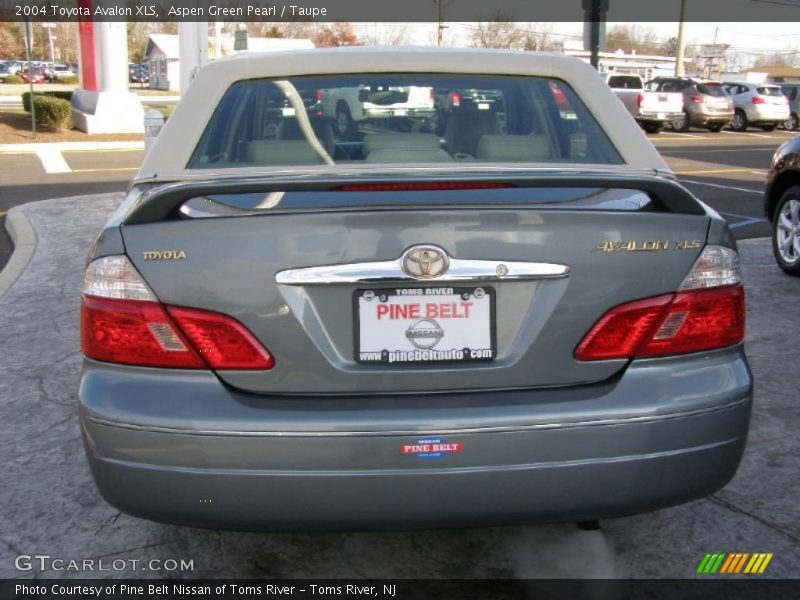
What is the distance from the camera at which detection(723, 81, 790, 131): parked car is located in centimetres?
3222

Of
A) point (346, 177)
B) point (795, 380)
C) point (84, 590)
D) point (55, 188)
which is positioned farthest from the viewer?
point (55, 188)

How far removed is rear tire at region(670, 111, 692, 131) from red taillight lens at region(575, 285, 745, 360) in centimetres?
2998

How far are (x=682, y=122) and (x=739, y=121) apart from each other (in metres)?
3.31

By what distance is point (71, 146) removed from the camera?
20641mm

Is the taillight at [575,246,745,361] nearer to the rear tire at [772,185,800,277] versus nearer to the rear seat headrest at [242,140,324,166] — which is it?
the rear seat headrest at [242,140,324,166]

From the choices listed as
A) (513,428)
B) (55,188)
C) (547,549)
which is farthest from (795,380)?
(55,188)

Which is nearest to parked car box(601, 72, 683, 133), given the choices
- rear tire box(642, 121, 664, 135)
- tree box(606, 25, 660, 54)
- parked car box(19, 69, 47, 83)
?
rear tire box(642, 121, 664, 135)

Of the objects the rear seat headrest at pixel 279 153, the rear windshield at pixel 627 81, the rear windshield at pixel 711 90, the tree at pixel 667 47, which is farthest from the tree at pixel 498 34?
the rear seat headrest at pixel 279 153

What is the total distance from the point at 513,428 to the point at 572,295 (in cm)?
39

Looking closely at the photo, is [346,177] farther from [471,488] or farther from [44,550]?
[44,550]

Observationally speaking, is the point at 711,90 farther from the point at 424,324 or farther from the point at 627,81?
the point at 424,324

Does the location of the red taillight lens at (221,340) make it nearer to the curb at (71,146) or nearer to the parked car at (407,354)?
the parked car at (407,354)

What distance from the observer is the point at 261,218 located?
2.43 meters

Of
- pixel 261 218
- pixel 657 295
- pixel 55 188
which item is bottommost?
pixel 55 188
